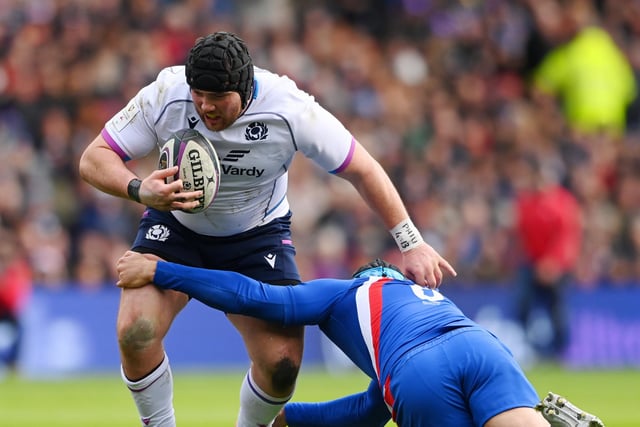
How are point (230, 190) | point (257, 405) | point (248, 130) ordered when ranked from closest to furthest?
point (248, 130) → point (230, 190) → point (257, 405)

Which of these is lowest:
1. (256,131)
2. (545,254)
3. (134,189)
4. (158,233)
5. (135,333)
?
(545,254)

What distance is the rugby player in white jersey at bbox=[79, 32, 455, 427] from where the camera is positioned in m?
6.77

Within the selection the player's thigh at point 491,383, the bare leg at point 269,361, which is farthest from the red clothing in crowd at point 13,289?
the player's thigh at point 491,383

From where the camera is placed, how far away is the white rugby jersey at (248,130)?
700cm

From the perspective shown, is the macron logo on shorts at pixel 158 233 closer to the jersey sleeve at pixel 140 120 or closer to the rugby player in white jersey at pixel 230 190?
the rugby player in white jersey at pixel 230 190

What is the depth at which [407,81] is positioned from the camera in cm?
1936

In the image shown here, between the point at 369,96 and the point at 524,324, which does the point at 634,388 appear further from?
the point at 369,96

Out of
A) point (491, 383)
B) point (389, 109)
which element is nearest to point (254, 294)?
point (491, 383)

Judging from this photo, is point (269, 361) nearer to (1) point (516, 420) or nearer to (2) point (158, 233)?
(2) point (158, 233)

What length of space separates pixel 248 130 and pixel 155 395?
1503 mm

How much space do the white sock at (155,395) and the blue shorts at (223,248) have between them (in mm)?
611

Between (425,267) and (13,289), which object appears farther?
(13,289)

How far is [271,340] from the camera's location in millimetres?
7223

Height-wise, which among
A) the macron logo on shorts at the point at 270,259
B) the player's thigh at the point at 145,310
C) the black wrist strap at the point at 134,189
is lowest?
the player's thigh at the point at 145,310
